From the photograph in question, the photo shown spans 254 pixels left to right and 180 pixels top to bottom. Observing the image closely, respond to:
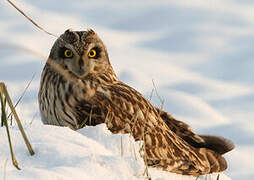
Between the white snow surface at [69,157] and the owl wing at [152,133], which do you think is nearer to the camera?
the white snow surface at [69,157]

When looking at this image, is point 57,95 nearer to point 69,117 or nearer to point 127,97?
point 69,117

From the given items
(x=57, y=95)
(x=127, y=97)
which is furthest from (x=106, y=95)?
(x=57, y=95)

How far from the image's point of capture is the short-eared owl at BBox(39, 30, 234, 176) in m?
5.24

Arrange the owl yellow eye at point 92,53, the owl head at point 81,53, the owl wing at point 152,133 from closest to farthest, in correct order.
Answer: the owl wing at point 152,133
the owl head at point 81,53
the owl yellow eye at point 92,53

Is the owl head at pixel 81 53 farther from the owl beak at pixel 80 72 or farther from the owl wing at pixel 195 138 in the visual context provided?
the owl wing at pixel 195 138

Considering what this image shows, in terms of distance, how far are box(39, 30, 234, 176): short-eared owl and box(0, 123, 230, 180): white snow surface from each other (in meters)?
1.29

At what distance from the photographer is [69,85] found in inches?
223

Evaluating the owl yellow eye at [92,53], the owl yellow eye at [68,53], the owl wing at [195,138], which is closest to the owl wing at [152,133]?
the owl wing at [195,138]

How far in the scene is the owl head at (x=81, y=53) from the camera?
5625mm

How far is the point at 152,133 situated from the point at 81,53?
53.6 inches

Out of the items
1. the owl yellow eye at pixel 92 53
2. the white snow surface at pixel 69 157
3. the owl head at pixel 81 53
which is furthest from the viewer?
the owl yellow eye at pixel 92 53

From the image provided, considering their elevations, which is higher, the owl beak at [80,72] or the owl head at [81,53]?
the owl head at [81,53]

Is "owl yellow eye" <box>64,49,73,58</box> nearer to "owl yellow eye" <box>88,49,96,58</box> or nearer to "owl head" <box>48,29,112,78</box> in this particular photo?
"owl head" <box>48,29,112,78</box>

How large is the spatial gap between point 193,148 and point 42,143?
9.26 feet
